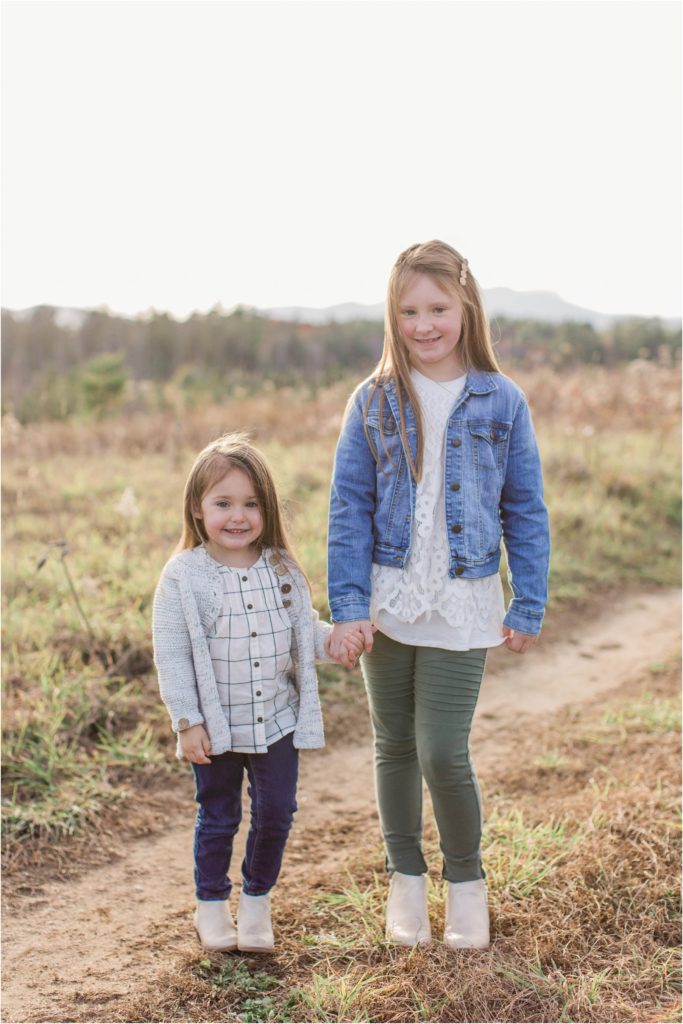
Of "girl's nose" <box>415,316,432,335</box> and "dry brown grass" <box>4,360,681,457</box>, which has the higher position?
"girl's nose" <box>415,316,432,335</box>

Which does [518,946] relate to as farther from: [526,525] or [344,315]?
[344,315]

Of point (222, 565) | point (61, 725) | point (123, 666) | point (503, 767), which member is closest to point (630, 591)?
point (503, 767)

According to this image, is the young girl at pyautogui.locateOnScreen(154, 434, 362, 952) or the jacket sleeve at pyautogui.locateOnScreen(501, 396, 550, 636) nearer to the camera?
the young girl at pyautogui.locateOnScreen(154, 434, 362, 952)

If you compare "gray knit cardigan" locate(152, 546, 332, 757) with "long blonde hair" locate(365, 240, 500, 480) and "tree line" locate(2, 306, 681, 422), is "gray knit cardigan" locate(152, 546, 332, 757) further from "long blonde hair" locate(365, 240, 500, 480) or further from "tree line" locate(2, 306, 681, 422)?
"tree line" locate(2, 306, 681, 422)

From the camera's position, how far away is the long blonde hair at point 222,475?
2.46 m

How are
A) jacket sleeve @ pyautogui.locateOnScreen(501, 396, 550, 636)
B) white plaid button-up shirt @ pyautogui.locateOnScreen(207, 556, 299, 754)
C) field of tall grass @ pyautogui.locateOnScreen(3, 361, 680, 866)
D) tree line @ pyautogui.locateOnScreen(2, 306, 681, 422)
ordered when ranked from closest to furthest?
1. white plaid button-up shirt @ pyautogui.locateOnScreen(207, 556, 299, 754)
2. jacket sleeve @ pyautogui.locateOnScreen(501, 396, 550, 636)
3. field of tall grass @ pyautogui.locateOnScreen(3, 361, 680, 866)
4. tree line @ pyautogui.locateOnScreen(2, 306, 681, 422)

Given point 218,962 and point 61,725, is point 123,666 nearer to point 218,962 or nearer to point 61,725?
point 61,725

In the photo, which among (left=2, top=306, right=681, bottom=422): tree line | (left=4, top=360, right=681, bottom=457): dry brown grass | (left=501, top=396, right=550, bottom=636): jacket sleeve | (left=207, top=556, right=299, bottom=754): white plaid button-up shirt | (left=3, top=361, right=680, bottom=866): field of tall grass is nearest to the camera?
(left=207, top=556, right=299, bottom=754): white plaid button-up shirt

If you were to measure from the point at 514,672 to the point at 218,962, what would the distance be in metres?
2.84

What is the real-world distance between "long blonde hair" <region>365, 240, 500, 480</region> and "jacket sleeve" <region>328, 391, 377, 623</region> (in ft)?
0.15

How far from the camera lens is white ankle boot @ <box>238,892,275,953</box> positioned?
2480 mm

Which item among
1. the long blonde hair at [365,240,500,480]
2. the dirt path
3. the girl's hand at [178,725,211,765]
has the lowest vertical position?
the dirt path

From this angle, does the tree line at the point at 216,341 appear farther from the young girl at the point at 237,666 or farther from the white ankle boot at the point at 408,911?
the white ankle boot at the point at 408,911

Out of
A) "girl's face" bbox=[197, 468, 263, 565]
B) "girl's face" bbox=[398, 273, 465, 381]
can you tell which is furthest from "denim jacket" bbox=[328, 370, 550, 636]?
"girl's face" bbox=[197, 468, 263, 565]
